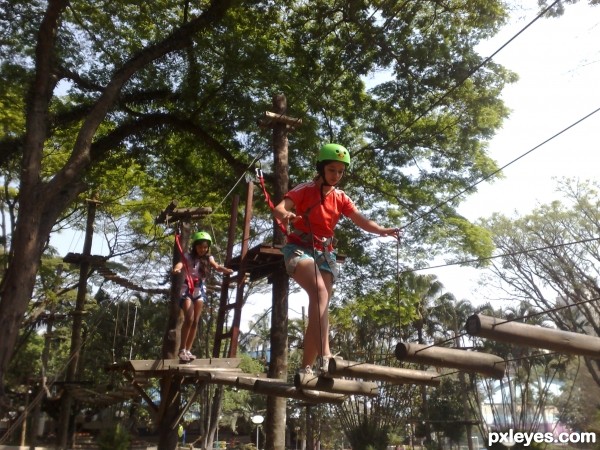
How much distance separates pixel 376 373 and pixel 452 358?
533 mm

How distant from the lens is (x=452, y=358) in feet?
11.7

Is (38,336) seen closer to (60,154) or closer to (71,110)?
(60,154)

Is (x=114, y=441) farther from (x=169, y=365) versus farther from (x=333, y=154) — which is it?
(x=333, y=154)

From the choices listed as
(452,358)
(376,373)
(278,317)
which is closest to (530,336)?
(452,358)

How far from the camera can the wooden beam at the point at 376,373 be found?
12.0 ft

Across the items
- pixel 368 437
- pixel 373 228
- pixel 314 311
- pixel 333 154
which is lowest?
pixel 368 437

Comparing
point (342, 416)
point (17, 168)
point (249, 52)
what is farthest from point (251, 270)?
point (342, 416)

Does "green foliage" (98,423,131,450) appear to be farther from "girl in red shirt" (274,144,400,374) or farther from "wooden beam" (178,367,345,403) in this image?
"girl in red shirt" (274,144,400,374)

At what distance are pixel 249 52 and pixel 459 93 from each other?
14.2ft

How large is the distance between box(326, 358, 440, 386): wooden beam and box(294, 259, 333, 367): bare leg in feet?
1.08

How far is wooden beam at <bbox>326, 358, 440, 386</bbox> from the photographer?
3.64 metres

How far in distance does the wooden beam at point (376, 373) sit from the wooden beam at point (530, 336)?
0.85 metres

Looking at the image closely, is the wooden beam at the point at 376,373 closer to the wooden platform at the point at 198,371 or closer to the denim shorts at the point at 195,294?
the wooden platform at the point at 198,371

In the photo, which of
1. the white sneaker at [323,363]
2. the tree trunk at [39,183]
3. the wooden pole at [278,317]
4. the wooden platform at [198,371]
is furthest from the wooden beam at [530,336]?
the tree trunk at [39,183]
